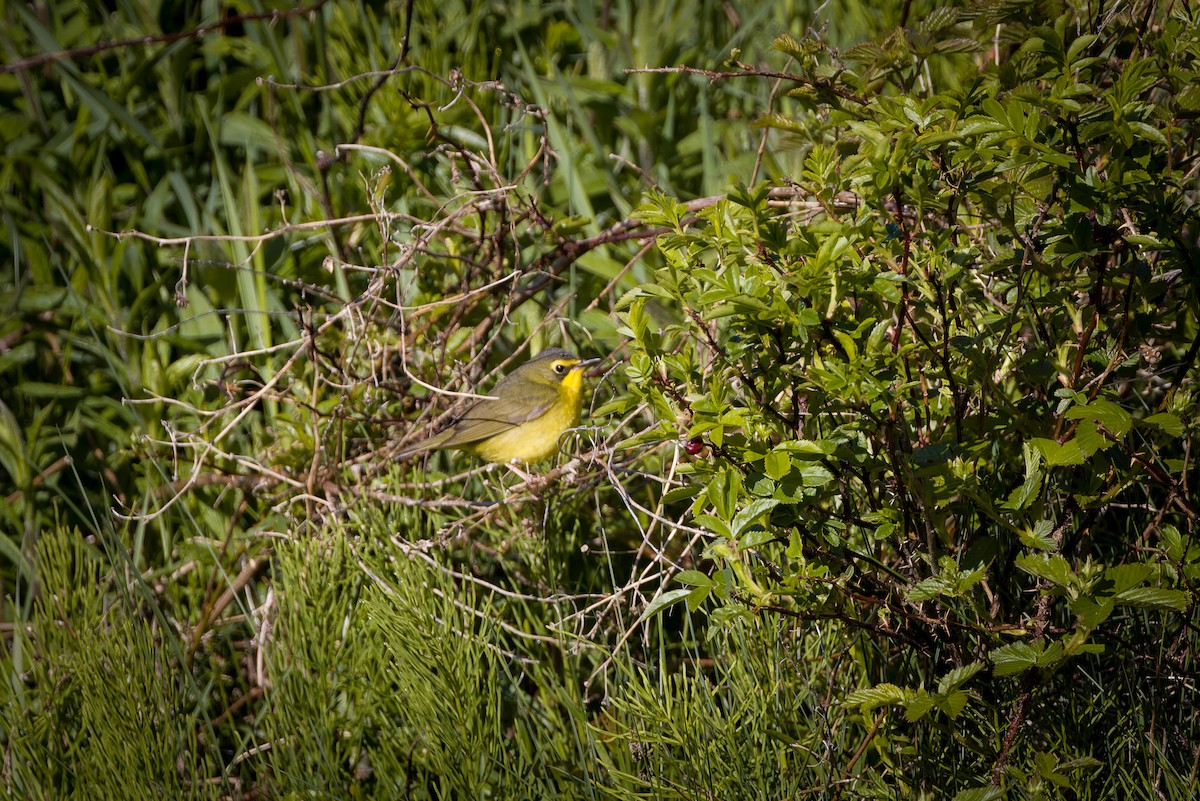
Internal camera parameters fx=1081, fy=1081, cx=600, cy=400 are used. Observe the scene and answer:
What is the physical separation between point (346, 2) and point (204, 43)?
2.07 feet

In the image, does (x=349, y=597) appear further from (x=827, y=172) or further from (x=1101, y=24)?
(x=1101, y=24)

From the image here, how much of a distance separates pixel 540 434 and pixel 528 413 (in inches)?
3.6

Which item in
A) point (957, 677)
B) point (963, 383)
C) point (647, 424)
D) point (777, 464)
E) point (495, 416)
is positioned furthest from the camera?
point (495, 416)

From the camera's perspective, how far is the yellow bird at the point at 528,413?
3736mm

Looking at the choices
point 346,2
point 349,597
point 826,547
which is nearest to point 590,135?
point 346,2

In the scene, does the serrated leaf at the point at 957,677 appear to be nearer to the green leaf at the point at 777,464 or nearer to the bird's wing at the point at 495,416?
the green leaf at the point at 777,464

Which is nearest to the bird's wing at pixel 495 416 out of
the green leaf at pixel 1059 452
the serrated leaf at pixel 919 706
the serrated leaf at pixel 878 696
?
the serrated leaf at pixel 878 696

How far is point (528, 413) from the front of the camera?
401 cm

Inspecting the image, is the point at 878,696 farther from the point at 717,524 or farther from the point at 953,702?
the point at 717,524

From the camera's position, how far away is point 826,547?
7.18 ft

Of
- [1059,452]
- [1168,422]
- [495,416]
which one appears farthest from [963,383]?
[495,416]

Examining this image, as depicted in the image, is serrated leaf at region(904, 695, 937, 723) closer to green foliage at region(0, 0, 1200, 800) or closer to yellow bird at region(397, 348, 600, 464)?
green foliage at region(0, 0, 1200, 800)

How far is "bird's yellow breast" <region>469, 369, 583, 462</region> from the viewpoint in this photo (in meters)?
3.89

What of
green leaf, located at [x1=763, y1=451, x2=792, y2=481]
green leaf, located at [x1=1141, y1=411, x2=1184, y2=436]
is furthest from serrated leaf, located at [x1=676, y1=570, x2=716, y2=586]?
green leaf, located at [x1=1141, y1=411, x2=1184, y2=436]
